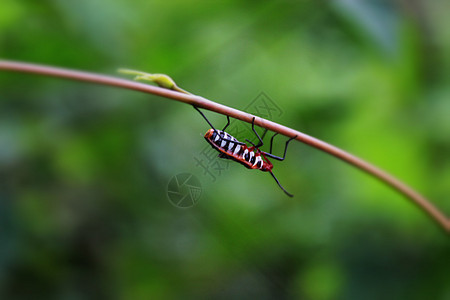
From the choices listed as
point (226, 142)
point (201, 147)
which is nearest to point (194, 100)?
point (226, 142)

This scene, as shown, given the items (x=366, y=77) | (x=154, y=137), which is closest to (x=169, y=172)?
(x=154, y=137)

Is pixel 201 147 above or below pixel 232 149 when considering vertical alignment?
above

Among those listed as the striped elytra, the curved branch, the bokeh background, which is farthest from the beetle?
the bokeh background

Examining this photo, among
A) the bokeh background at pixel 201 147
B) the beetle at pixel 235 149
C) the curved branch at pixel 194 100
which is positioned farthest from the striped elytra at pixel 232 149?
the bokeh background at pixel 201 147

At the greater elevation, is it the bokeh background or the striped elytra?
the bokeh background

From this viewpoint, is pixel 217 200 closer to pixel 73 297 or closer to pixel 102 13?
pixel 73 297

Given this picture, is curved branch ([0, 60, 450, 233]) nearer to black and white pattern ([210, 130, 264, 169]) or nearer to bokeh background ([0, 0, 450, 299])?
black and white pattern ([210, 130, 264, 169])

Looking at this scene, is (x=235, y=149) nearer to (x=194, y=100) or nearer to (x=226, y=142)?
(x=226, y=142)

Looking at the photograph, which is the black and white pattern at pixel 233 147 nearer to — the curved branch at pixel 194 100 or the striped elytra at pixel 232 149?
the striped elytra at pixel 232 149
